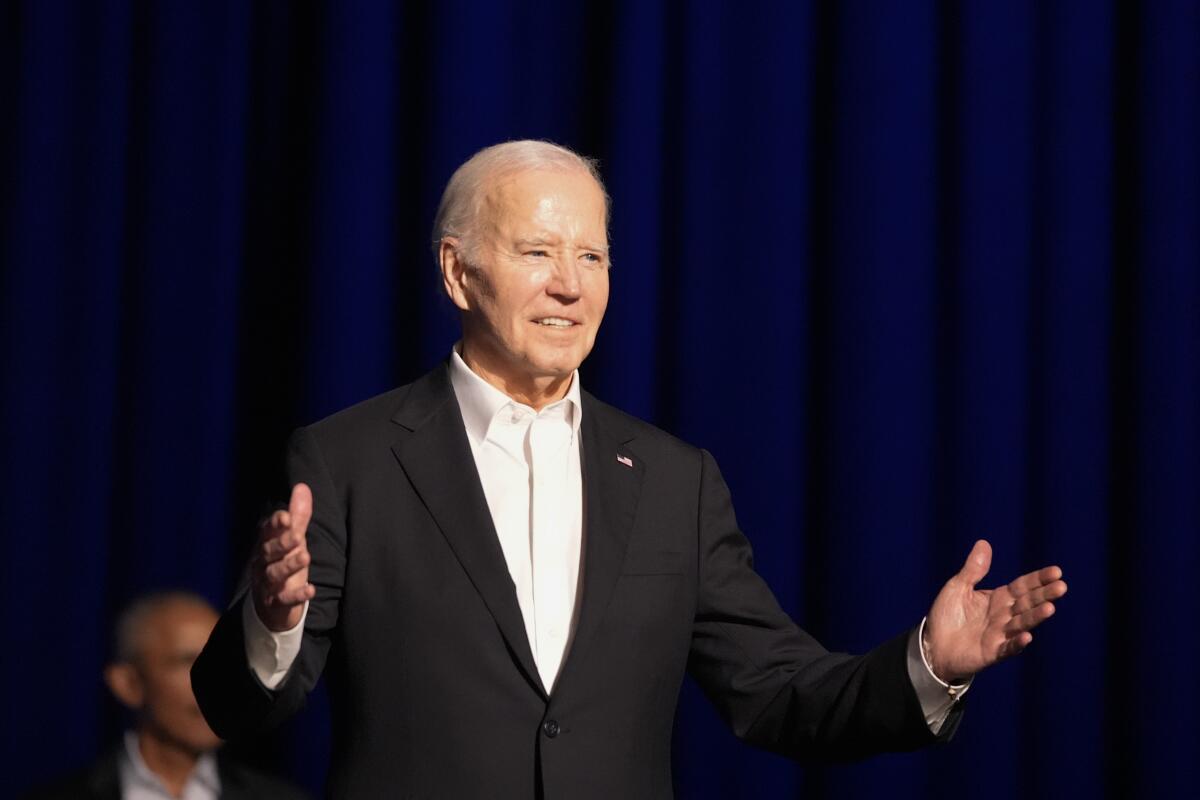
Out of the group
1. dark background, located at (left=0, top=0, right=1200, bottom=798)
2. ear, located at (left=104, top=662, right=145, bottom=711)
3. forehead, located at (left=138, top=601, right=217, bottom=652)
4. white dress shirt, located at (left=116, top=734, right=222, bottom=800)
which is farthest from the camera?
dark background, located at (left=0, top=0, right=1200, bottom=798)

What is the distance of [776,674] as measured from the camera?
6.36ft

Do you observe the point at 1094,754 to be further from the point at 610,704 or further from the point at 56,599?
the point at 56,599

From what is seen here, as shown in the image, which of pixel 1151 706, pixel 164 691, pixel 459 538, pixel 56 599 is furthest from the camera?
pixel 1151 706

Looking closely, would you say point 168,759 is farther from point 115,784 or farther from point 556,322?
point 556,322

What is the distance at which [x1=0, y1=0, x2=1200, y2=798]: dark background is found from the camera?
2.68 meters

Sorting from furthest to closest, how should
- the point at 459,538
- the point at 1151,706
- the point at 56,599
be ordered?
the point at 1151,706 < the point at 56,599 < the point at 459,538

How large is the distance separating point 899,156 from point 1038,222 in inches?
11.8

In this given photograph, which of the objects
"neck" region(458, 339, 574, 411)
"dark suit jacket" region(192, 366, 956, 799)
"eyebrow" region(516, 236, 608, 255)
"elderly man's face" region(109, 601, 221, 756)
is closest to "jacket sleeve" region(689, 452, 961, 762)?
"dark suit jacket" region(192, 366, 956, 799)

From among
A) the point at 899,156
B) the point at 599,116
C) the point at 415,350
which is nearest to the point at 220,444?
the point at 415,350

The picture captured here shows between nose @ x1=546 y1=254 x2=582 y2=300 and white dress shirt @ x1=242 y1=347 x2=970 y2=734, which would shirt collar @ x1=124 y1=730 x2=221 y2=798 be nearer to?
white dress shirt @ x1=242 y1=347 x2=970 y2=734

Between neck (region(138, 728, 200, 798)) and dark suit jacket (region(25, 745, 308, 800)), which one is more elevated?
neck (region(138, 728, 200, 798))

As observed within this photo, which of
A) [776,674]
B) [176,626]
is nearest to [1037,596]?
[776,674]

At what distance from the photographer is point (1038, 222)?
2.93 meters

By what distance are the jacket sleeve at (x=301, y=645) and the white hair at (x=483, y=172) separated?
1.05 feet
